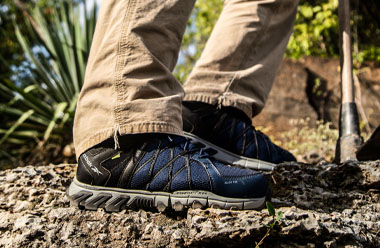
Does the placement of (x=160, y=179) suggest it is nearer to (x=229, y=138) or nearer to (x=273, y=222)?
(x=273, y=222)

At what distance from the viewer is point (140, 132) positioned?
4.16 ft

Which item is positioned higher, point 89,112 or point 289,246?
point 89,112

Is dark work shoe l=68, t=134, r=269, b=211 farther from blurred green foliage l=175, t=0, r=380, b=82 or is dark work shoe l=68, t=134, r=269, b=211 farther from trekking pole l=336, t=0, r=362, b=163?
blurred green foliage l=175, t=0, r=380, b=82

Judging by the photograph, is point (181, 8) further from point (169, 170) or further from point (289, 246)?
point (289, 246)

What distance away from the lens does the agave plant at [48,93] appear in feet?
13.6

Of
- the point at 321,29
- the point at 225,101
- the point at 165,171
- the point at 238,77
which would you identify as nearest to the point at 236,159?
the point at 225,101

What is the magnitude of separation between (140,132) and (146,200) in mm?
232

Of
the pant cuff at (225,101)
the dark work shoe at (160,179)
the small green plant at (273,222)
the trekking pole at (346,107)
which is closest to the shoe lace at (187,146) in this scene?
the dark work shoe at (160,179)

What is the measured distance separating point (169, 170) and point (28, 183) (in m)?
0.67

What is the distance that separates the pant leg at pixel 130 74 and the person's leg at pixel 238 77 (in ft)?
1.43

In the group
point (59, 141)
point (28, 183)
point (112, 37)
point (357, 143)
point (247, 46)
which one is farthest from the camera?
point (59, 141)

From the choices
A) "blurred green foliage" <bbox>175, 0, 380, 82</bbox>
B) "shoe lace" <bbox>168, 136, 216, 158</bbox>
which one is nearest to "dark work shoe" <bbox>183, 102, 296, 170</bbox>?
"shoe lace" <bbox>168, 136, 216, 158</bbox>

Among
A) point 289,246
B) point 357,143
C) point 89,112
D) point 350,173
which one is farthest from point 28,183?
point 357,143

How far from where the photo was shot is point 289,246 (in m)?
1.16
